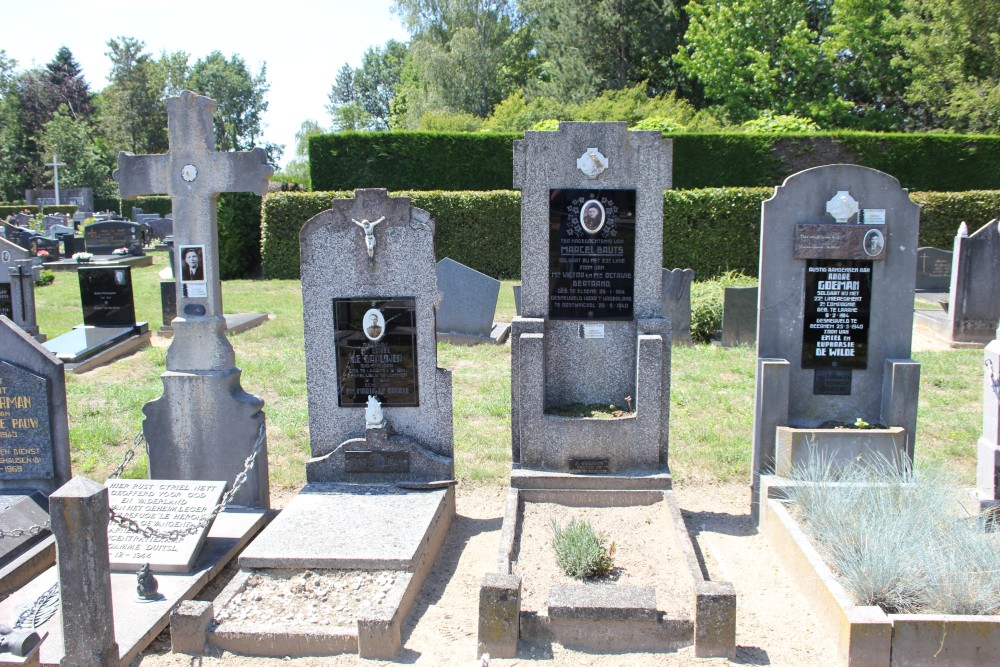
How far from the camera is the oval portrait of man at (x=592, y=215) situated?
584 centimetres

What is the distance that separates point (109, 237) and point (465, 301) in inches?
639

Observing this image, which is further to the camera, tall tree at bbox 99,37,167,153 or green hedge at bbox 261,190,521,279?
tall tree at bbox 99,37,167,153

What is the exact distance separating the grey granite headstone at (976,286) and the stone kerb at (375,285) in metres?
8.81

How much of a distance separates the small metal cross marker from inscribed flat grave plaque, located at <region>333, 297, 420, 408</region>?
0.97 m

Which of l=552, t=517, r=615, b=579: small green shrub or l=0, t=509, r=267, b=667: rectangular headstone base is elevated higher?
l=552, t=517, r=615, b=579: small green shrub

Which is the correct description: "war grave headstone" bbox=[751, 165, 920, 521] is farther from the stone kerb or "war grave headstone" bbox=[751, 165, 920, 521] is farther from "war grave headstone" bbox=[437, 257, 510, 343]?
"war grave headstone" bbox=[437, 257, 510, 343]

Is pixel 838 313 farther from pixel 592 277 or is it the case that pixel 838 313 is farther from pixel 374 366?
pixel 374 366

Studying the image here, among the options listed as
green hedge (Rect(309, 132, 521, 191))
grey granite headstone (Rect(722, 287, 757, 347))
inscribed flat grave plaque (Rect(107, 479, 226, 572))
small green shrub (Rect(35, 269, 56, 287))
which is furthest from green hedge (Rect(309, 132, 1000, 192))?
inscribed flat grave plaque (Rect(107, 479, 226, 572))

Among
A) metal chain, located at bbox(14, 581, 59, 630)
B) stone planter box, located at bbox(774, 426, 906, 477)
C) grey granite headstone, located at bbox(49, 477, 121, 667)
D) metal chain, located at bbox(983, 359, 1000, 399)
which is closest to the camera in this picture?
grey granite headstone, located at bbox(49, 477, 121, 667)

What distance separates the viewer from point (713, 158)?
20.4m

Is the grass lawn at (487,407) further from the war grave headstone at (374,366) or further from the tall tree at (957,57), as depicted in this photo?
the tall tree at (957,57)

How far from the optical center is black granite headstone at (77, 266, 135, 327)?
1120 centimetres

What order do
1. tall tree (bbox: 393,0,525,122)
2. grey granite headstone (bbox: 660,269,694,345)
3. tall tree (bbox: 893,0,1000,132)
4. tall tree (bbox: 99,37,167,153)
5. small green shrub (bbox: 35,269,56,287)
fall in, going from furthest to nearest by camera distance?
tall tree (bbox: 99,37,167,153), tall tree (bbox: 393,0,525,122), tall tree (bbox: 893,0,1000,132), small green shrub (bbox: 35,269,56,287), grey granite headstone (bbox: 660,269,694,345)

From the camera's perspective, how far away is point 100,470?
669cm
